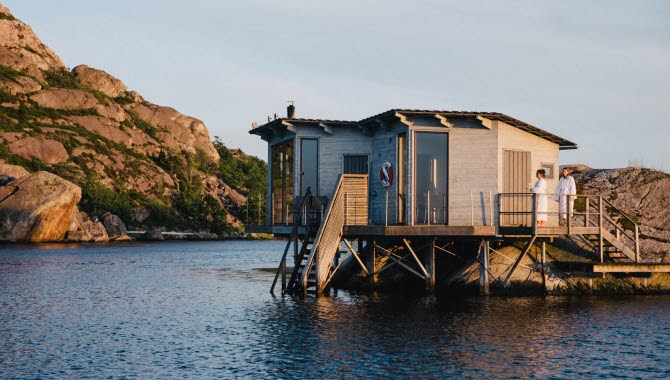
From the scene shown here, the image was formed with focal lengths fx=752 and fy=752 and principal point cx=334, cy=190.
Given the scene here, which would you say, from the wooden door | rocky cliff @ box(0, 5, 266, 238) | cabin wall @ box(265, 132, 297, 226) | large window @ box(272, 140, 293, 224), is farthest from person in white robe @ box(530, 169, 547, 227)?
rocky cliff @ box(0, 5, 266, 238)

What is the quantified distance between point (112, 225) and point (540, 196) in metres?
102

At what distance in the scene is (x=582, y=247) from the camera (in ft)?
112

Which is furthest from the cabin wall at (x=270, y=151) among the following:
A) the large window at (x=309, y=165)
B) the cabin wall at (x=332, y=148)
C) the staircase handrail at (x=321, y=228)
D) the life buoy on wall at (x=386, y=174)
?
the life buoy on wall at (x=386, y=174)

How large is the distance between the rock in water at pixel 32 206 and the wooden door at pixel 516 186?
80.1m

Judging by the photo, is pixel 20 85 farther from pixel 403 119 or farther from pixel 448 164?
pixel 448 164

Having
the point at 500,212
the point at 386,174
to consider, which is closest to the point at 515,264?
the point at 500,212

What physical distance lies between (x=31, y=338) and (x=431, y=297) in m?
16.9

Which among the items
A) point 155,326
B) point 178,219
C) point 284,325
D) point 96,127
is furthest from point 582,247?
point 96,127

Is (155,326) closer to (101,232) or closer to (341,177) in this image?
(341,177)

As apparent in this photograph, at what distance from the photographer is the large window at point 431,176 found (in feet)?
107

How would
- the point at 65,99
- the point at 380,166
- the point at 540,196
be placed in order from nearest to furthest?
the point at 540,196, the point at 380,166, the point at 65,99

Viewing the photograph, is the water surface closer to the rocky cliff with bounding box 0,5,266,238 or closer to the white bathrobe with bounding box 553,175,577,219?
the white bathrobe with bounding box 553,175,577,219

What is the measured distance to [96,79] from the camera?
19625 cm

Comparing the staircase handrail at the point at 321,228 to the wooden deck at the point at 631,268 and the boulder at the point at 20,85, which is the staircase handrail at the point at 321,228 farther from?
the boulder at the point at 20,85
